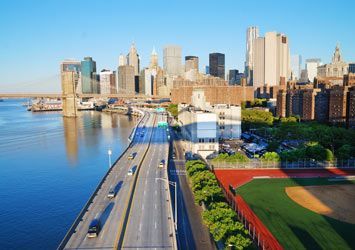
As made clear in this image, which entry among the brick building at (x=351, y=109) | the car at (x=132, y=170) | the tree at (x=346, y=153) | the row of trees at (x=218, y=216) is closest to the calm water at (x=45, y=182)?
the car at (x=132, y=170)

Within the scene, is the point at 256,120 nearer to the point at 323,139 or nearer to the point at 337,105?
the point at 337,105

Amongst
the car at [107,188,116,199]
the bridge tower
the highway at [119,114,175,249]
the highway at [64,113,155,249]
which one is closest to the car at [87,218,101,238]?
the highway at [64,113,155,249]

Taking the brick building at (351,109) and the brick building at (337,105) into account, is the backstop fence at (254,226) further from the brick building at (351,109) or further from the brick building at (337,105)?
the brick building at (337,105)

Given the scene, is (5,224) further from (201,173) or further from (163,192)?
(201,173)

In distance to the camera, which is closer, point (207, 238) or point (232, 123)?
point (207, 238)

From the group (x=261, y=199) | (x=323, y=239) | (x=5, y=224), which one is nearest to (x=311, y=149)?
(x=261, y=199)
